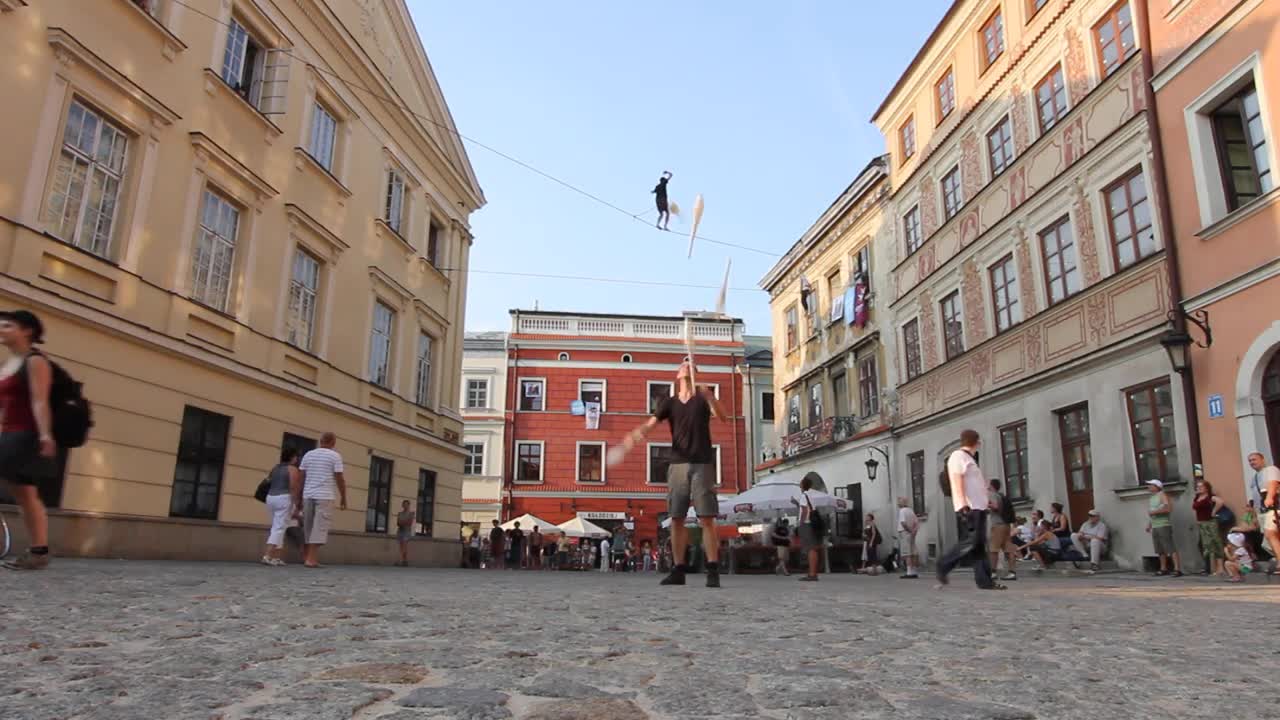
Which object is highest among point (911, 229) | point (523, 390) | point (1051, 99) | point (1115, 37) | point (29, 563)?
point (1115, 37)

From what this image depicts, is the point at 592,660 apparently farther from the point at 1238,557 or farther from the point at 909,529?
the point at 909,529

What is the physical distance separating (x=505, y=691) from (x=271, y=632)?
4.94 ft

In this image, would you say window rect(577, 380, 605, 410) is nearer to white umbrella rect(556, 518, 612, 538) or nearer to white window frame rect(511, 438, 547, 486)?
white window frame rect(511, 438, 547, 486)

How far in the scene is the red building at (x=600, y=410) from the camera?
128ft

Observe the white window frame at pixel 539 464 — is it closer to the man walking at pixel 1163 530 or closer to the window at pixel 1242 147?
the man walking at pixel 1163 530

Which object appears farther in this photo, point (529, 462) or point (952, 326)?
point (529, 462)

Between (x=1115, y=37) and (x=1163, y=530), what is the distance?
28.2 feet

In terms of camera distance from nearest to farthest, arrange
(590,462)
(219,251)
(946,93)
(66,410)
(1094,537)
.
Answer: (66,410), (219,251), (1094,537), (946,93), (590,462)

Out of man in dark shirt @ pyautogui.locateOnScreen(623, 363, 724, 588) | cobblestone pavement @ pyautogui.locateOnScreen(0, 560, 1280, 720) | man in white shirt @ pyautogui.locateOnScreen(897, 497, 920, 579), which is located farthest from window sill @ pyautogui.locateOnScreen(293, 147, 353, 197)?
man in white shirt @ pyautogui.locateOnScreen(897, 497, 920, 579)

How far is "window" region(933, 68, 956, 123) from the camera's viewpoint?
21156mm

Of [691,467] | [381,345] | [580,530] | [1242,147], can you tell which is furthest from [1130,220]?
[580,530]

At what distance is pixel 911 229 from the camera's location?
23.0 m

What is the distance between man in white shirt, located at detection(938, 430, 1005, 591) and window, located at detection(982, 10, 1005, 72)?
524 inches

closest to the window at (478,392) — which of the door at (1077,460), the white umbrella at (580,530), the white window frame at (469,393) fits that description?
the white window frame at (469,393)
